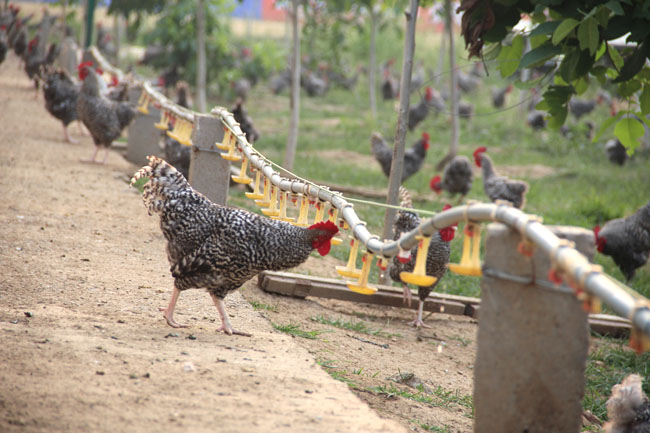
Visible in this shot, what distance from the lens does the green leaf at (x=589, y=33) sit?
350cm

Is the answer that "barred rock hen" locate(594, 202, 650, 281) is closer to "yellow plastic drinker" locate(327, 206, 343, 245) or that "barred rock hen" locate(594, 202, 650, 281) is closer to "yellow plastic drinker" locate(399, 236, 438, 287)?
"yellow plastic drinker" locate(327, 206, 343, 245)

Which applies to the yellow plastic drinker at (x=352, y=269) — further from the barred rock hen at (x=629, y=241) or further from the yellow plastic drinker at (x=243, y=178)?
the barred rock hen at (x=629, y=241)

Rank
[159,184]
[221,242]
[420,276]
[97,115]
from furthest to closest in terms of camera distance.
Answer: [97,115], [159,184], [221,242], [420,276]

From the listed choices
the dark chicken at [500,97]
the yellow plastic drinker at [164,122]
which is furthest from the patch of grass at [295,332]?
the dark chicken at [500,97]

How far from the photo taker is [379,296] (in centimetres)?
621

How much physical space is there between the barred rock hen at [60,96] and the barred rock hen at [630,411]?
379 inches

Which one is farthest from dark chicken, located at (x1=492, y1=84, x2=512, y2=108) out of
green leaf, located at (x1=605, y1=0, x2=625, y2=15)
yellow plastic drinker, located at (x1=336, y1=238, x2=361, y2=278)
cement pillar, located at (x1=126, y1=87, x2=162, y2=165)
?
yellow plastic drinker, located at (x1=336, y1=238, x2=361, y2=278)

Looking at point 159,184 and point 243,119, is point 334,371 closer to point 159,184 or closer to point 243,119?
point 159,184

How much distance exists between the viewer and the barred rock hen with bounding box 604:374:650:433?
381 centimetres

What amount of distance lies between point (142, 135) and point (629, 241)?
679 cm

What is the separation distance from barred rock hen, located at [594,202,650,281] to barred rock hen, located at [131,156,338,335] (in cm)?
488

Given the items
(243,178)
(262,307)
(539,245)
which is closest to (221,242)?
(243,178)

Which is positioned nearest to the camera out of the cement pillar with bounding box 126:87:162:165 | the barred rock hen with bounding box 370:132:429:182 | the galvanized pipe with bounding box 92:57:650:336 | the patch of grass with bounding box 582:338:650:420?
the galvanized pipe with bounding box 92:57:650:336

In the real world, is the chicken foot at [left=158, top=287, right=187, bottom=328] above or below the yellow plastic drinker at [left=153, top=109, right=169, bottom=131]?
below
